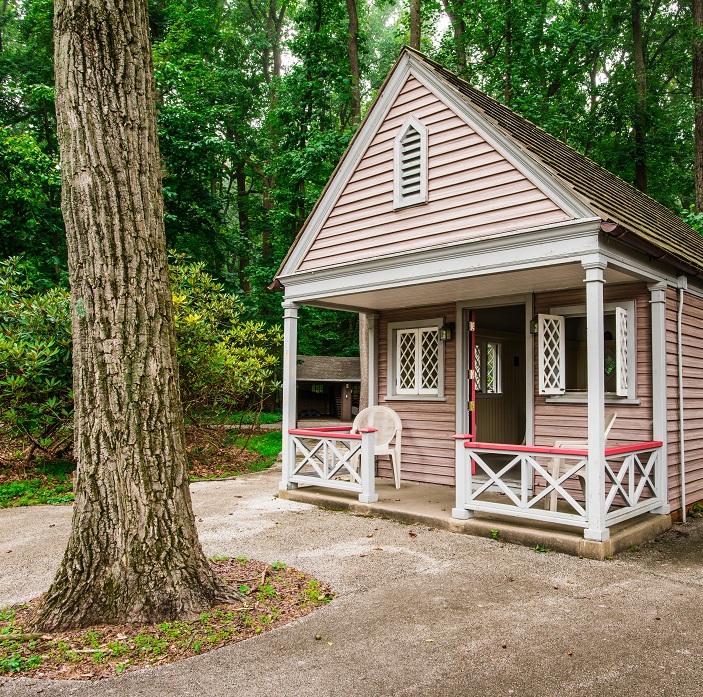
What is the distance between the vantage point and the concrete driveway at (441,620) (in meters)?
3.17

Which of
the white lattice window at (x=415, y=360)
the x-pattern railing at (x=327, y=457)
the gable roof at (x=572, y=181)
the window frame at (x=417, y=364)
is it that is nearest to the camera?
the gable roof at (x=572, y=181)

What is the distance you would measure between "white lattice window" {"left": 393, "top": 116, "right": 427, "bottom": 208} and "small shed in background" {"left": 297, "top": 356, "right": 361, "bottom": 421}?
15154mm

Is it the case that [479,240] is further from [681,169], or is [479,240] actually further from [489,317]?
[681,169]

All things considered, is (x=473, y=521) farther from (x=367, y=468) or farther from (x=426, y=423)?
(x=426, y=423)

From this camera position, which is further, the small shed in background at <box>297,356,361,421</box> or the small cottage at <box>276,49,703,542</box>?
the small shed in background at <box>297,356,361,421</box>

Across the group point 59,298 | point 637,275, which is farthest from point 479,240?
point 59,298

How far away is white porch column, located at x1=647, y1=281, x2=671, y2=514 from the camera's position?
6.76 metres

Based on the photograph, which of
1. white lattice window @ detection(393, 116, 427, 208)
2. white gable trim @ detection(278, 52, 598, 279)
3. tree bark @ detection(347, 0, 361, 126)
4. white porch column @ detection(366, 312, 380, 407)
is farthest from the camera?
tree bark @ detection(347, 0, 361, 126)

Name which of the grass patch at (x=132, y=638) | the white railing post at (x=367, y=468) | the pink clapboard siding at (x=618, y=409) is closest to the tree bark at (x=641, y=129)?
the pink clapboard siding at (x=618, y=409)

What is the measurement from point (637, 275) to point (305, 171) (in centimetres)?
1170

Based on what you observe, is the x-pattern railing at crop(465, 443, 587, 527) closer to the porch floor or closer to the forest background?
the porch floor

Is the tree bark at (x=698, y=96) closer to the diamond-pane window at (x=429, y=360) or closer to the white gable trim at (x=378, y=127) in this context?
the diamond-pane window at (x=429, y=360)

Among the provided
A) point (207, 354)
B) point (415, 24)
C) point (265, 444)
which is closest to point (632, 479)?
point (207, 354)

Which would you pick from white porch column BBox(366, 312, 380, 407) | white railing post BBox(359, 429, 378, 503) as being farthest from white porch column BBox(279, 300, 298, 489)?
white porch column BBox(366, 312, 380, 407)
